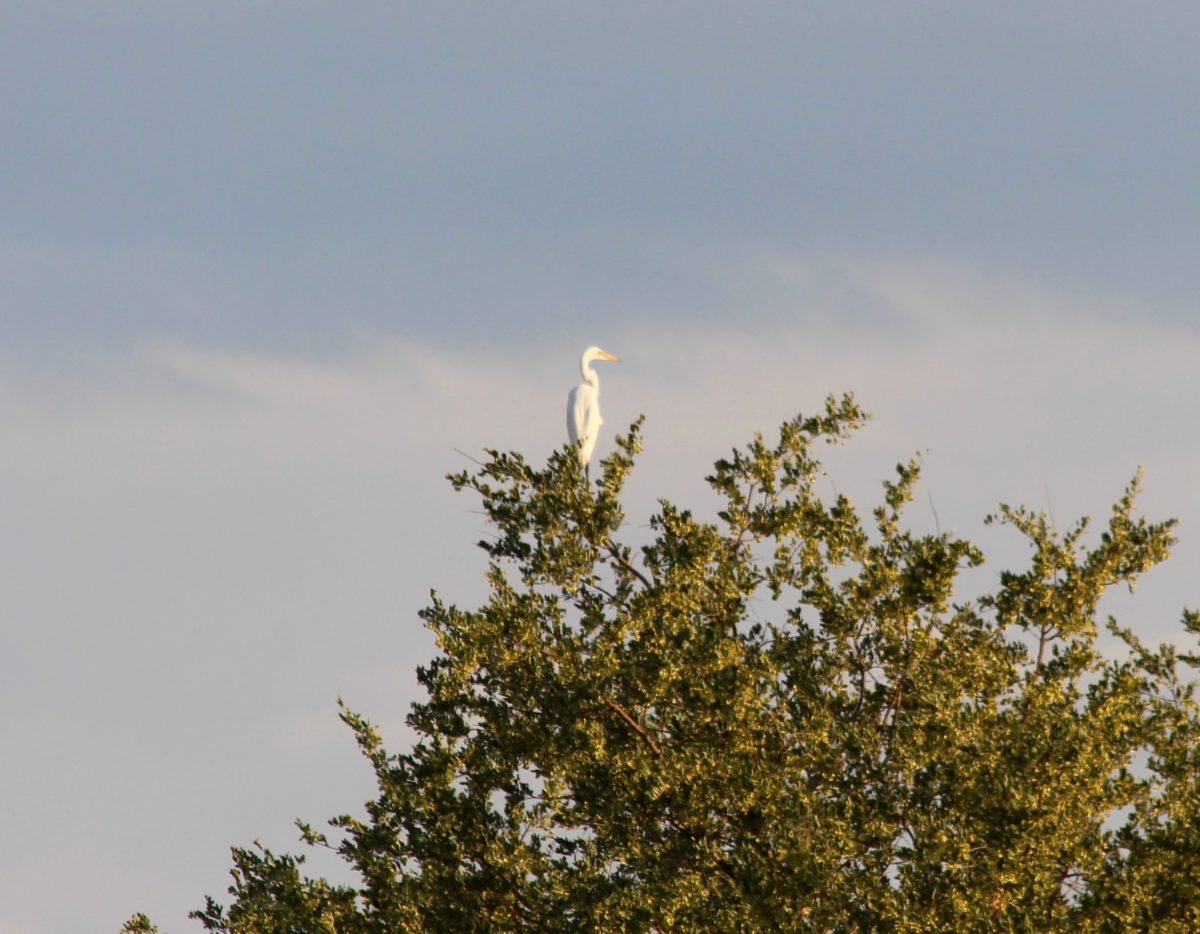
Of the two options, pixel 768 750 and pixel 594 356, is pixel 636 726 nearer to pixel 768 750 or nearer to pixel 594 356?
pixel 768 750

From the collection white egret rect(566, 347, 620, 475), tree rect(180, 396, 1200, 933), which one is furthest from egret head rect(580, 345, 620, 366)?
tree rect(180, 396, 1200, 933)

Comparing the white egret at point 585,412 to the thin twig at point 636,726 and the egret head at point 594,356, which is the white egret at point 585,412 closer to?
the egret head at point 594,356

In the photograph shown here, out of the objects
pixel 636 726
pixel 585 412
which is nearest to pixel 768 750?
pixel 636 726

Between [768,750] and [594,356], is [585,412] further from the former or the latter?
[768,750]

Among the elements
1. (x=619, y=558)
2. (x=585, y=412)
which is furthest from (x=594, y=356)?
(x=619, y=558)

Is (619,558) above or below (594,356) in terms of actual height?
below

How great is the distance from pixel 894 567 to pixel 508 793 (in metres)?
4.65

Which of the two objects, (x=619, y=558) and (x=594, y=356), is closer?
(x=619, y=558)

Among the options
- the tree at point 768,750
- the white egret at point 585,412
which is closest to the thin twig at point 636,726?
the tree at point 768,750

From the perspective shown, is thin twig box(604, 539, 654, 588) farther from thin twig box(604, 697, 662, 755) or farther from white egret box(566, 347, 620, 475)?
white egret box(566, 347, 620, 475)

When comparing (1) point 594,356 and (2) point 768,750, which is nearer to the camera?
(2) point 768,750

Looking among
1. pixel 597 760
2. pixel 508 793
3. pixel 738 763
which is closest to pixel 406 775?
pixel 508 793

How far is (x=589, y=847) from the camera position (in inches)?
656

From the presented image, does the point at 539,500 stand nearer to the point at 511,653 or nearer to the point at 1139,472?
the point at 511,653
